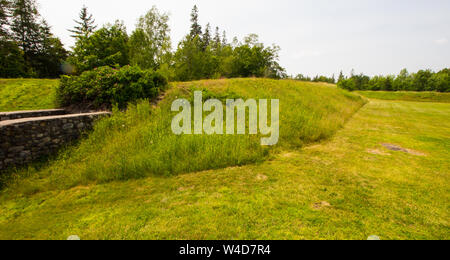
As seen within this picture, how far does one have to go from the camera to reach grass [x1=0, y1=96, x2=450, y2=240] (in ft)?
8.88

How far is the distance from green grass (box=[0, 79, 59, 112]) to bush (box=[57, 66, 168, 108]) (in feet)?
4.48

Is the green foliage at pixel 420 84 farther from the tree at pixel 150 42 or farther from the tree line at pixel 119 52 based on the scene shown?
the tree at pixel 150 42

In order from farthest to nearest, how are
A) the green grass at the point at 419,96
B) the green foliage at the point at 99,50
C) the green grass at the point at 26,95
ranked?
1. the green grass at the point at 419,96
2. the green foliage at the point at 99,50
3. the green grass at the point at 26,95

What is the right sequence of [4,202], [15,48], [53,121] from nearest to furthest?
[4,202]
[53,121]
[15,48]

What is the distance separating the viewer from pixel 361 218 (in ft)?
9.63

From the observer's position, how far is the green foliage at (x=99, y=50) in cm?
1559

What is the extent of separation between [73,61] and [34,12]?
28276 mm

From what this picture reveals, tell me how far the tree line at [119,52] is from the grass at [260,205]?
1050cm

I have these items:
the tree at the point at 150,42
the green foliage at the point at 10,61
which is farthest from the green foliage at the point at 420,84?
the green foliage at the point at 10,61

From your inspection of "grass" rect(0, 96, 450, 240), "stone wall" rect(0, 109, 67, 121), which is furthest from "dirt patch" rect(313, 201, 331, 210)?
"stone wall" rect(0, 109, 67, 121)

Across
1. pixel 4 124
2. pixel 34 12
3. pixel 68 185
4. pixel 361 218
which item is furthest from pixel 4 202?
pixel 34 12

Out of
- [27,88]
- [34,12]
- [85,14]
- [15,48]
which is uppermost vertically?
[85,14]
